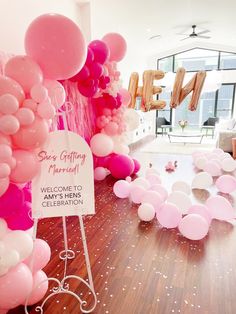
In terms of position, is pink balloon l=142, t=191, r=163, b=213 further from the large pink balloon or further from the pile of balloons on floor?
the large pink balloon

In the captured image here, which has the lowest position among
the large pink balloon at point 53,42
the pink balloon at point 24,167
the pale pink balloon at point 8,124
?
the pink balloon at point 24,167

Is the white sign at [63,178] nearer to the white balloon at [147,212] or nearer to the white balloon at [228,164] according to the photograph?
the white balloon at [147,212]

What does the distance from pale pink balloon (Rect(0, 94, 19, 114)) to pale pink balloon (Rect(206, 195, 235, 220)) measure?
2.08m

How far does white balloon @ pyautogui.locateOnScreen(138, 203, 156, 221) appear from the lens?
2.61 meters

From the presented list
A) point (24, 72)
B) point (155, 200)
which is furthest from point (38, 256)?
point (155, 200)

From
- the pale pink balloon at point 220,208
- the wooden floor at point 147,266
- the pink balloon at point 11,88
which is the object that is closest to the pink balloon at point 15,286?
the wooden floor at point 147,266

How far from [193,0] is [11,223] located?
5.67 meters

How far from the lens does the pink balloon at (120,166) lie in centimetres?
396

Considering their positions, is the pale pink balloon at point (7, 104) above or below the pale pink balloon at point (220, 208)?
above

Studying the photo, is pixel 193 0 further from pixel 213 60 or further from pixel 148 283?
pixel 148 283

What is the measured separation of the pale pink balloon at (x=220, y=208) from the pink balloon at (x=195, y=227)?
388mm

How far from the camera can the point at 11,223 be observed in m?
1.43

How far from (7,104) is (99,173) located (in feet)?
9.24

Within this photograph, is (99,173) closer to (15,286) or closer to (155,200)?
(155,200)
